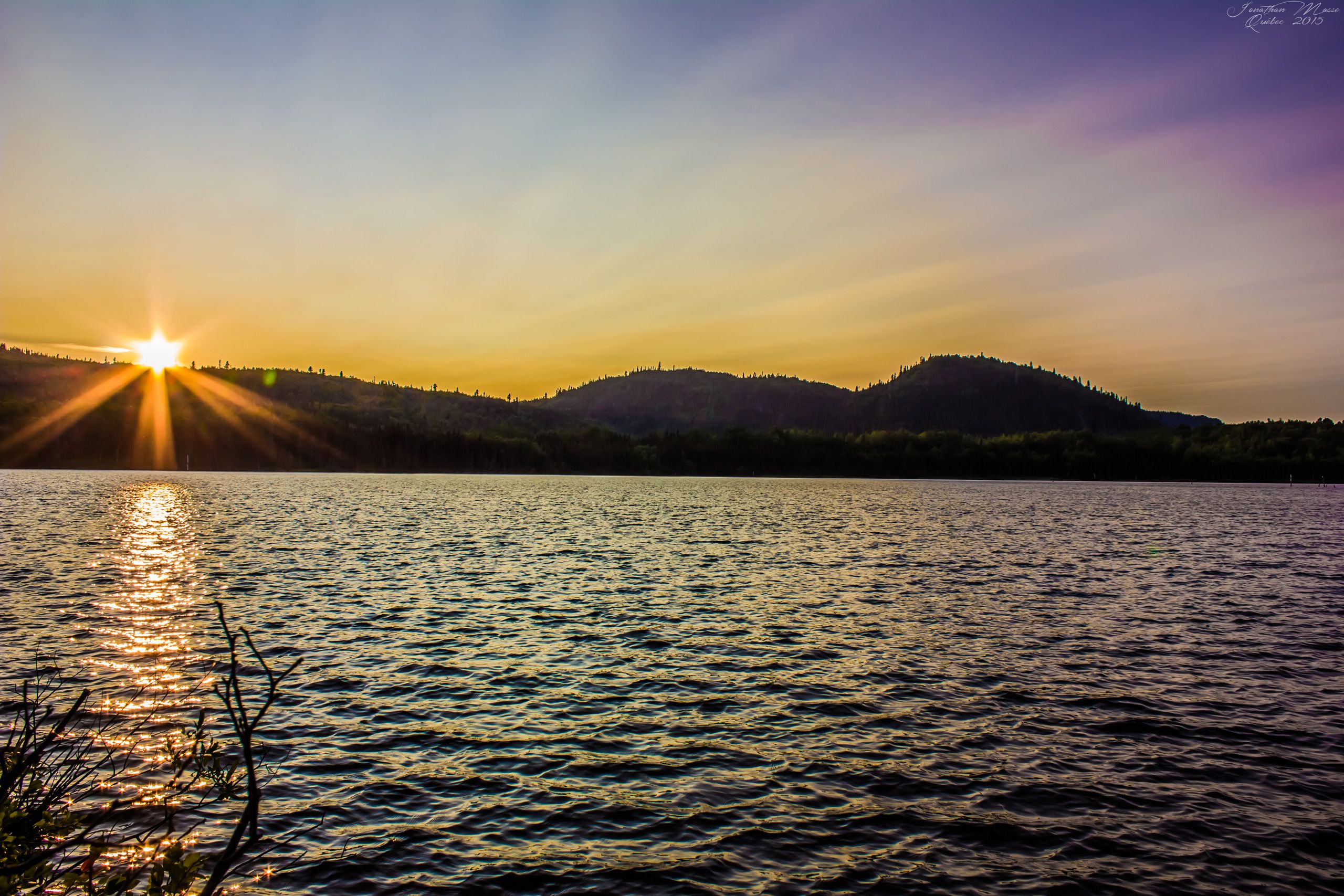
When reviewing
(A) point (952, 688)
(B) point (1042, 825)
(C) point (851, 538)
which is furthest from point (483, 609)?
(C) point (851, 538)

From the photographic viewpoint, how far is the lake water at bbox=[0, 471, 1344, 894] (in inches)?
604

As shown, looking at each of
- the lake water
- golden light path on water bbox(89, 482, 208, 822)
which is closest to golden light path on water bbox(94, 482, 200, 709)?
golden light path on water bbox(89, 482, 208, 822)

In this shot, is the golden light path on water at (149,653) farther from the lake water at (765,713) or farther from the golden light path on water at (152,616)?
the lake water at (765,713)

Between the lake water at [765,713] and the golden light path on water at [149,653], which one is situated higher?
the golden light path on water at [149,653]

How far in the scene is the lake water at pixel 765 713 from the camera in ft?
50.3

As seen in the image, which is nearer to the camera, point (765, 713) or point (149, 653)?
point (765, 713)

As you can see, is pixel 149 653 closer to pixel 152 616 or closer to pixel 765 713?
pixel 152 616

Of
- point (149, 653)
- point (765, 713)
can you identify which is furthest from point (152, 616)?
point (765, 713)

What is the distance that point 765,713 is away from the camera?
79.0 feet

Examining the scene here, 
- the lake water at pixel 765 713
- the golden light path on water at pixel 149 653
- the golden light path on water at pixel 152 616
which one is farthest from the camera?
the golden light path on water at pixel 152 616

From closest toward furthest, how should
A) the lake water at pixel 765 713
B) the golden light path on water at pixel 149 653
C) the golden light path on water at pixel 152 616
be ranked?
the lake water at pixel 765 713, the golden light path on water at pixel 149 653, the golden light path on water at pixel 152 616

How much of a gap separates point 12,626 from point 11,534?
52.6 meters

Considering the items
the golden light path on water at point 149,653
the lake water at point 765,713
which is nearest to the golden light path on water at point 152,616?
the golden light path on water at point 149,653

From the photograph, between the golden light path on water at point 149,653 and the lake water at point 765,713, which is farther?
the golden light path on water at point 149,653
